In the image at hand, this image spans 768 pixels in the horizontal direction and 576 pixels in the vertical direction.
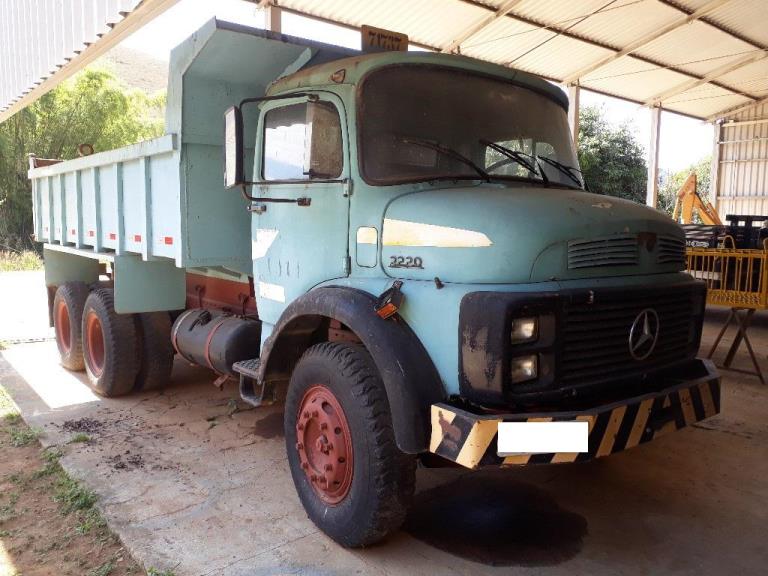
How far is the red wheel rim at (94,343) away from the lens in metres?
6.29

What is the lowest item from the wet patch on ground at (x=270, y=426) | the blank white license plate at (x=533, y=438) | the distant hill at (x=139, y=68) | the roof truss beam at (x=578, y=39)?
the wet patch on ground at (x=270, y=426)

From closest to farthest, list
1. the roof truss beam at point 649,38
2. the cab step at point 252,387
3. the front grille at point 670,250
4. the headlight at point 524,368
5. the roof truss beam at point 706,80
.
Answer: the headlight at point 524,368
the front grille at point 670,250
the cab step at point 252,387
the roof truss beam at point 649,38
the roof truss beam at point 706,80

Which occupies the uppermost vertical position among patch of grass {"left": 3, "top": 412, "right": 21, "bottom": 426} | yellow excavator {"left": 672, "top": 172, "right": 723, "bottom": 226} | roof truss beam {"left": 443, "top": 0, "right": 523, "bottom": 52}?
roof truss beam {"left": 443, "top": 0, "right": 523, "bottom": 52}

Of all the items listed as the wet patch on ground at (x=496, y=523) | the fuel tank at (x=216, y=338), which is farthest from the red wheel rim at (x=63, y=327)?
the wet patch on ground at (x=496, y=523)

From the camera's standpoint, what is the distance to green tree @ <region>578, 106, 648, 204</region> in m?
28.2

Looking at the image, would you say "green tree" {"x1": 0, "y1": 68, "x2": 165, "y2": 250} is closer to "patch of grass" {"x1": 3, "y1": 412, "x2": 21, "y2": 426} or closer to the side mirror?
"patch of grass" {"x1": 3, "y1": 412, "x2": 21, "y2": 426}

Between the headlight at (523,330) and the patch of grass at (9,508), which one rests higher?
the headlight at (523,330)

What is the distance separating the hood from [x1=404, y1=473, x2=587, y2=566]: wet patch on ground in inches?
57.0

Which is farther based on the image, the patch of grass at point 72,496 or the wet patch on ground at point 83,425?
the wet patch on ground at point 83,425

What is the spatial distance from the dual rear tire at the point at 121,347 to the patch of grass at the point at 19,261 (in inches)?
524

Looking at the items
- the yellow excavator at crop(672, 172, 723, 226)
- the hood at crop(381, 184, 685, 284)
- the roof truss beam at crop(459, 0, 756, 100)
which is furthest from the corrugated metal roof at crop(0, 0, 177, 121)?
the yellow excavator at crop(672, 172, 723, 226)

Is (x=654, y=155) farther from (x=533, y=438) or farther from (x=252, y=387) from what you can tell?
(x=533, y=438)

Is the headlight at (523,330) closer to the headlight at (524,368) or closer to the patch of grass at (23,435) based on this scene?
the headlight at (524,368)

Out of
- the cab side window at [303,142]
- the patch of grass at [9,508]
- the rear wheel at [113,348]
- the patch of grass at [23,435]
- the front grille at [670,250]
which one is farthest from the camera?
the rear wheel at [113,348]
